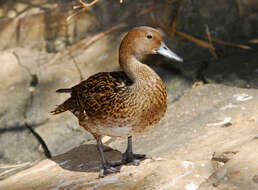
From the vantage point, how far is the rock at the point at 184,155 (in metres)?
3.02

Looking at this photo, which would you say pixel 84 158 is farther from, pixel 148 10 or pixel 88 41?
pixel 148 10

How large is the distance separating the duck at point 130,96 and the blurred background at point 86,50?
130 cm

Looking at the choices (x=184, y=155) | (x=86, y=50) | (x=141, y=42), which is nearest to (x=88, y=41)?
(x=86, y=50)

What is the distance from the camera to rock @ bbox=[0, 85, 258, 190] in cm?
302

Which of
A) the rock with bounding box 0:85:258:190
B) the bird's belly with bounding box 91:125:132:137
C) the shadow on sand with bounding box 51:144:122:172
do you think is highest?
the bird's belly with bounding box 91:125:132:137

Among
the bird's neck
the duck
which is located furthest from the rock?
the bird's neck

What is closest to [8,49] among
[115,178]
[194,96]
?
[194,96]

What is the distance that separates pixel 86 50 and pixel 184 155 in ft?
8.38

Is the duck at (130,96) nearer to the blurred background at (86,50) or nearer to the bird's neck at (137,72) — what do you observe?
the bird's neck at (137,72)

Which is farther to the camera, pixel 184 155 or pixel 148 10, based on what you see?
pixel 148 10

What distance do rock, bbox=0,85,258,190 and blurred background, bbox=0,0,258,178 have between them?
37 cm

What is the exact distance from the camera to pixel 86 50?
5.67 m

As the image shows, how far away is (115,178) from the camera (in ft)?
11.3

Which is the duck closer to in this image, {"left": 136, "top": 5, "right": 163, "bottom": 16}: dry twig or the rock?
the rock
